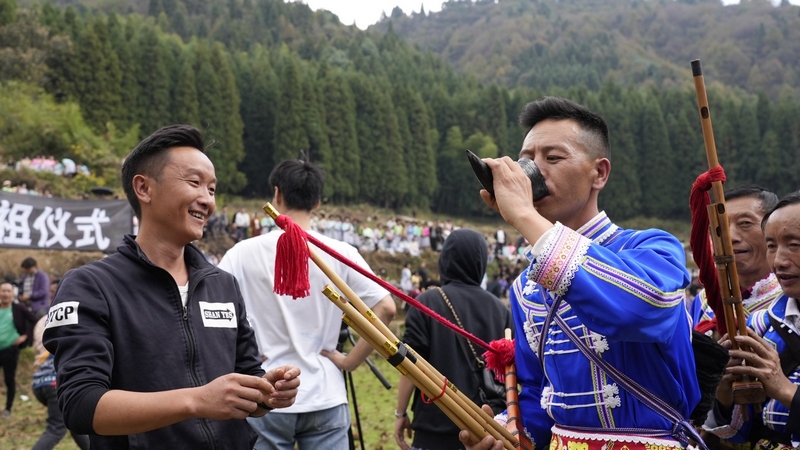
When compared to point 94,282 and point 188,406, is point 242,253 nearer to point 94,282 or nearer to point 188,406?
point 94,282

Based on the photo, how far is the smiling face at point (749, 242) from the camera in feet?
12.3

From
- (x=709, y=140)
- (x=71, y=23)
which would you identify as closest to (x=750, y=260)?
(x=709, y=140)

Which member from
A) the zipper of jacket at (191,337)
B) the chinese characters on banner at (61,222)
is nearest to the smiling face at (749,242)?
the zipper of jacket at (191,337)

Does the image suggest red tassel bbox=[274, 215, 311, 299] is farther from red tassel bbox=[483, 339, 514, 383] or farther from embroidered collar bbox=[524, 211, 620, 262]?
embroidered collar bbox=[524, 211, 620, 262]

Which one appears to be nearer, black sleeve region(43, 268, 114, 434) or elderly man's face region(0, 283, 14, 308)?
black sleeve region(43, 268, 114, 434)

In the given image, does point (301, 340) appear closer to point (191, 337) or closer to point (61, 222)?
point (191, 337)

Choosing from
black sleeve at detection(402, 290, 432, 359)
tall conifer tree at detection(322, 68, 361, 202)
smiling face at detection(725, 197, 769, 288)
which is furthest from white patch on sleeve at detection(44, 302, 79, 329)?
tall conifer tree at detection(322, 68, 361, 202)

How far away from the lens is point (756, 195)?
389cm

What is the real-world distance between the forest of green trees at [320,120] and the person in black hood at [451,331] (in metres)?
32.3

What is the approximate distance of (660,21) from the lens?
179 meters

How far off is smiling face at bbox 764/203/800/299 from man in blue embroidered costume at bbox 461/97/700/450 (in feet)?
2.79

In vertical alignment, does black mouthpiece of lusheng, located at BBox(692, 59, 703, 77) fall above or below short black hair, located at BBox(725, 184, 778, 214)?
above

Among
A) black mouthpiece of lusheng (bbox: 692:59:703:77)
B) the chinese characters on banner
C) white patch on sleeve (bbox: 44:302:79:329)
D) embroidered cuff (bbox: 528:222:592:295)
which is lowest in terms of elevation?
the chinese characters on banner

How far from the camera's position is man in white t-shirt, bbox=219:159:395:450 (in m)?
4.19
